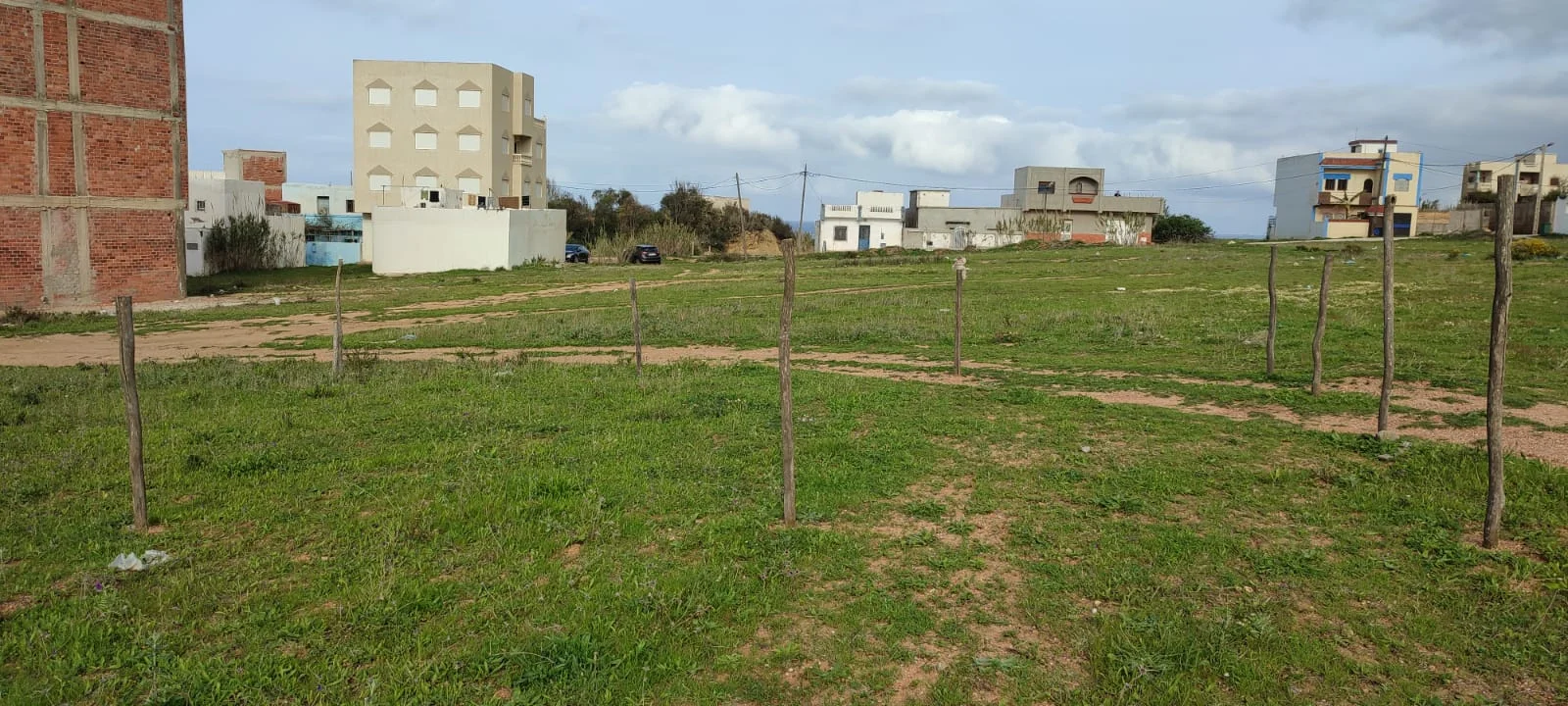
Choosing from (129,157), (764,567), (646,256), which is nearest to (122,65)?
(129,157)

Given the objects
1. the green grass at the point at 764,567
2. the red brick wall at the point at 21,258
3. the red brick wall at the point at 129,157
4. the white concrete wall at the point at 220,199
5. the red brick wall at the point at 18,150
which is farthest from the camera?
the white concrete wall at the point at 220,199

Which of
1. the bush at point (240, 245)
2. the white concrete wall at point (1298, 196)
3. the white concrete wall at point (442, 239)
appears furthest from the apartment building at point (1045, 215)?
the bush at point (240, 245)

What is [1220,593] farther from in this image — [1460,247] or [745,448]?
[1460,247]

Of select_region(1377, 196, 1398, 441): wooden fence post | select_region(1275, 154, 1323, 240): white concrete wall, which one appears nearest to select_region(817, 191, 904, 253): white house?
select_region(1275, 154, 1323, 240): white concrete wall

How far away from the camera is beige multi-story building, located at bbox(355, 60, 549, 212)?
205 ft

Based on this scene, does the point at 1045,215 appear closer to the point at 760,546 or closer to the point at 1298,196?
the point at 1298,196

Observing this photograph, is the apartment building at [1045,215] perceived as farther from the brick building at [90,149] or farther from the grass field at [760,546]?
the grass field at [760,546]

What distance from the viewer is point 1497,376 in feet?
20.9

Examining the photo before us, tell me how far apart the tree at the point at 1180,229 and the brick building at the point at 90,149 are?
7347 cm

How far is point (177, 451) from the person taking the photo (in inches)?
334

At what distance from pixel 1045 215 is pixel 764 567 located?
73.8 metres

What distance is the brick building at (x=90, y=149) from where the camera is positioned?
26.0 meters

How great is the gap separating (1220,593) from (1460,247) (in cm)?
4697

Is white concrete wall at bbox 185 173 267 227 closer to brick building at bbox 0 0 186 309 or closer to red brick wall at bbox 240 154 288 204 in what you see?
red brick wall at bbox 240 154 288 204
